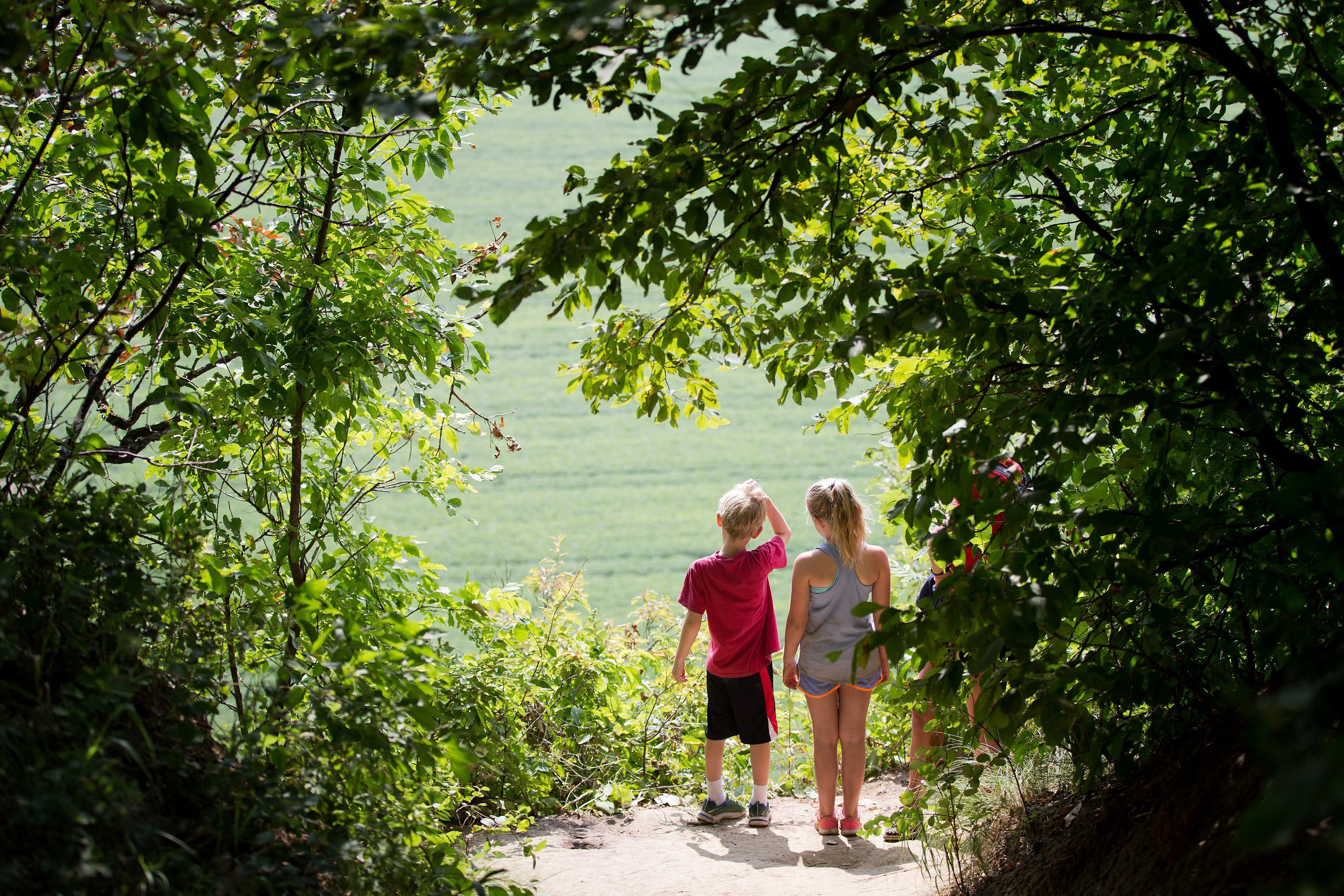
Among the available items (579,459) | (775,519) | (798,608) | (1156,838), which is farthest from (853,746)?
(579,459)

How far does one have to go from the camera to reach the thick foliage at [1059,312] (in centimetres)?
200

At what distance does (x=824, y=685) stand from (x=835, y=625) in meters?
0.30

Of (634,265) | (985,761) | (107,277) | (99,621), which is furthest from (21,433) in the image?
(985,761)

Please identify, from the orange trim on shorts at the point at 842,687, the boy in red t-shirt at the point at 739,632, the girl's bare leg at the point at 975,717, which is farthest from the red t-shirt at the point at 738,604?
the girl's bare leg at the point at 975,717

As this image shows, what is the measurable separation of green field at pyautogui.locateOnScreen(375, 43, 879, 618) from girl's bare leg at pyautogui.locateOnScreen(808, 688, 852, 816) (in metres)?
6.00

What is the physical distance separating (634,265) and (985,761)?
6.00ft

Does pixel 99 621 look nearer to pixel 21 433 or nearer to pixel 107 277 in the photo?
pixel 21 433

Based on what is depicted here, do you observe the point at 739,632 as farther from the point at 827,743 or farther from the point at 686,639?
the point at 827,743

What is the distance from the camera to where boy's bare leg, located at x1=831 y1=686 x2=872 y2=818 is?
443 cm

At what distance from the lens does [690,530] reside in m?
11.7

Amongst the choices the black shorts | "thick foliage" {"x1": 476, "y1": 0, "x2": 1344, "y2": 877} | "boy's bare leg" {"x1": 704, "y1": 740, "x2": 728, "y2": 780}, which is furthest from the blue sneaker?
"thick foliage" {"x1": 476, "y1": 0, "x2": 1344, "y2": 877}

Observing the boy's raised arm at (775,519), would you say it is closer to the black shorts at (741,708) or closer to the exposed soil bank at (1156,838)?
the black shorts at (741,708)

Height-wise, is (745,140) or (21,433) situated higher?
(745,140)

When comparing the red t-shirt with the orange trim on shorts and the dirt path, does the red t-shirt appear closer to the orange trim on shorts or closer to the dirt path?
the orange trim on shorts
